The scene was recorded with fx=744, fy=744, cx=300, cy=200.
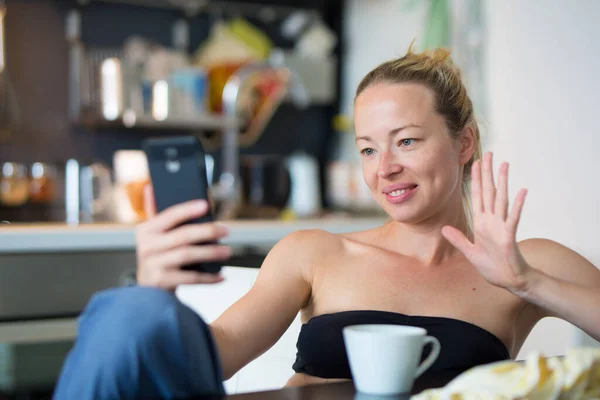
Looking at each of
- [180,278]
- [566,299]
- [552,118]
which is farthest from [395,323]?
[552,118]

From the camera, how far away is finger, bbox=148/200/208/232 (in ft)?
2.68

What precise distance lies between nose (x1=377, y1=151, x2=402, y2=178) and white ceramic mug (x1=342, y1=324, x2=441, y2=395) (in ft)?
1.72

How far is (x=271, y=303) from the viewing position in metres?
1.30

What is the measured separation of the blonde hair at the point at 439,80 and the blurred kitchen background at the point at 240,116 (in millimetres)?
528

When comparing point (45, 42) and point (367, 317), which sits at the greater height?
point (45, 42)

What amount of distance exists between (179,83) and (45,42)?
588 millimetres

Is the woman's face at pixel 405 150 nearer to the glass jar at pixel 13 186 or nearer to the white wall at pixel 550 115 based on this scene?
the white wall at pixel 550 115

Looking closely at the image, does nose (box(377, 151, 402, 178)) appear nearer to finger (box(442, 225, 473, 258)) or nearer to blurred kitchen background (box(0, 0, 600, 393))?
finger (box(442, 225, 473, 258))

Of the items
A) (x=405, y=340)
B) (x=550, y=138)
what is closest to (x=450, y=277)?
(x=405, y=340)

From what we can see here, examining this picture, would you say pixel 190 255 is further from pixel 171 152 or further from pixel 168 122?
pixel 168 122

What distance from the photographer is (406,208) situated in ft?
4.46

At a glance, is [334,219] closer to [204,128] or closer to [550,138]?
[204,128]

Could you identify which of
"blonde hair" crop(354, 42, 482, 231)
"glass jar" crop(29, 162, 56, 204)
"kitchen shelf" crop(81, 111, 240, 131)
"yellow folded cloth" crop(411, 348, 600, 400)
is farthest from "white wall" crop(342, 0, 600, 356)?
"glass jar" crop(29, 162, 56, 204)

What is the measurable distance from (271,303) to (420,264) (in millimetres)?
320
